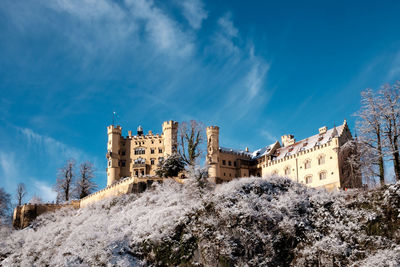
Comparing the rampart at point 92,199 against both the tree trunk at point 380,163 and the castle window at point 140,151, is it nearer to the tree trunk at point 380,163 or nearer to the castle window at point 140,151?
the castle window at point 140,151

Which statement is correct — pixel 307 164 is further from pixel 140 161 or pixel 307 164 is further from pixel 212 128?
pixel 140 161

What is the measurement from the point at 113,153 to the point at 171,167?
47.5 ft

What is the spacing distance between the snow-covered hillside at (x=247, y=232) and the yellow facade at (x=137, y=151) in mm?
21253

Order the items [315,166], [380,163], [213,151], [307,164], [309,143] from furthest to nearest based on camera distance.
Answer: [213,151] → [309,143] → [307,164] → [315,166] → [380,163]

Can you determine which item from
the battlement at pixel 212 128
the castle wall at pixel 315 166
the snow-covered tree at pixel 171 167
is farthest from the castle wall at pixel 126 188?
the castle wall at pixel 315 166

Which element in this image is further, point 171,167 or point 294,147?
point 294,147

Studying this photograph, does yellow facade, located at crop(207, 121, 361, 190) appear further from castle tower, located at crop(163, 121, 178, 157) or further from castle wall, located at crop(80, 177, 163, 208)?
castle wall, located at crop(80, 177, 163, 208)

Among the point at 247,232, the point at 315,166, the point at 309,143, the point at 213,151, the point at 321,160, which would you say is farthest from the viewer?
the point at 213,151

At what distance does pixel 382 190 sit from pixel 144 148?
42.2m

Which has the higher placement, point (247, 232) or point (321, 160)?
point (321, 160)

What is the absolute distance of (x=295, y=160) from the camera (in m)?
62.2

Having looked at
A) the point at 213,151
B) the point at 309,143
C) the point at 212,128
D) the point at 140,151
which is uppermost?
the point at 212,128

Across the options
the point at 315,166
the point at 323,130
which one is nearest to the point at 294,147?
the point at 323,130

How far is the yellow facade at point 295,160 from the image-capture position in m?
56.6
